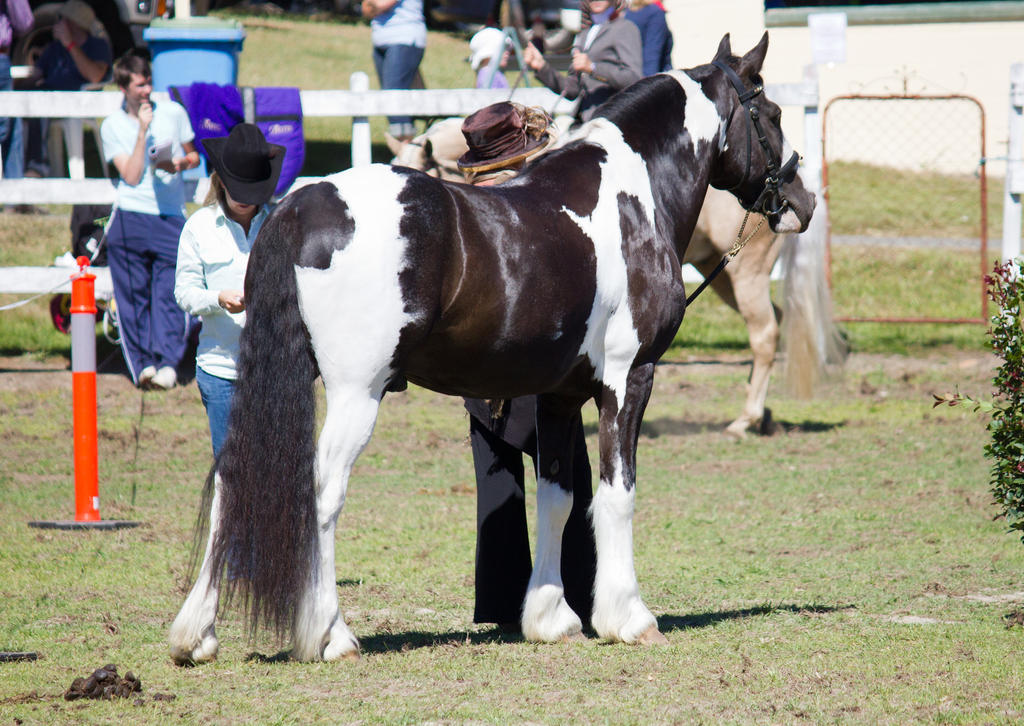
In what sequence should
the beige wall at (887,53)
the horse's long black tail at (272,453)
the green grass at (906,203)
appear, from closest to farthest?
the horse's long black tail at (272,453), the green grass at (906,203), the beige wall at (887,53)

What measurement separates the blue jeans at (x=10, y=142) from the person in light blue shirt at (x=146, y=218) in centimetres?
331

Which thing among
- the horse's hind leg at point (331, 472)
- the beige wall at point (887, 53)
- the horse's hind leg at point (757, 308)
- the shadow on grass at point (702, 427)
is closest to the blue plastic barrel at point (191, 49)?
the shadow on grass at point (702, 427)

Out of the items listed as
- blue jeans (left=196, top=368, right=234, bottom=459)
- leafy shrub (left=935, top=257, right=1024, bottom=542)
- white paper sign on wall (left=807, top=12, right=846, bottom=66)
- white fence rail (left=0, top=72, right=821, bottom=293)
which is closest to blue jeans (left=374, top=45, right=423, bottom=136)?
white fence rail (left=0, top=72, right=821, bottom=293)

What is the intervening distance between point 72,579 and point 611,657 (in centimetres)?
275

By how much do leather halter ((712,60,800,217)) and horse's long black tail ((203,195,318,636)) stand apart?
2.04 meters

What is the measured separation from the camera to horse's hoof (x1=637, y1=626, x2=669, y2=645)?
194 inches

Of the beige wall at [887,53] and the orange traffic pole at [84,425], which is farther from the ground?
the beige wall at [887,53]

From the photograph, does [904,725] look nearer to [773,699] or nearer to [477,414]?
[773,699]

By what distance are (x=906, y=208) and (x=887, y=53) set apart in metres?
2.81

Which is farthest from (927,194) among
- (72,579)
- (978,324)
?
(72,579)

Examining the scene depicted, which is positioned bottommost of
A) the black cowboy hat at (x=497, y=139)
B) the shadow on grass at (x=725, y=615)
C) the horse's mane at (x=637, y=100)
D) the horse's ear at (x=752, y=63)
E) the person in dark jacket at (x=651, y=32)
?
the shadow on grass at (x=725, y=615)

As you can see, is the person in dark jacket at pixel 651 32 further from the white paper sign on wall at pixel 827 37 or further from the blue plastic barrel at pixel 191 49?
the blue plastic barrel at pixel 191 49

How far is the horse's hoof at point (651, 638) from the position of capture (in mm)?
4934

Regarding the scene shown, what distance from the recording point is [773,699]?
166 inches
